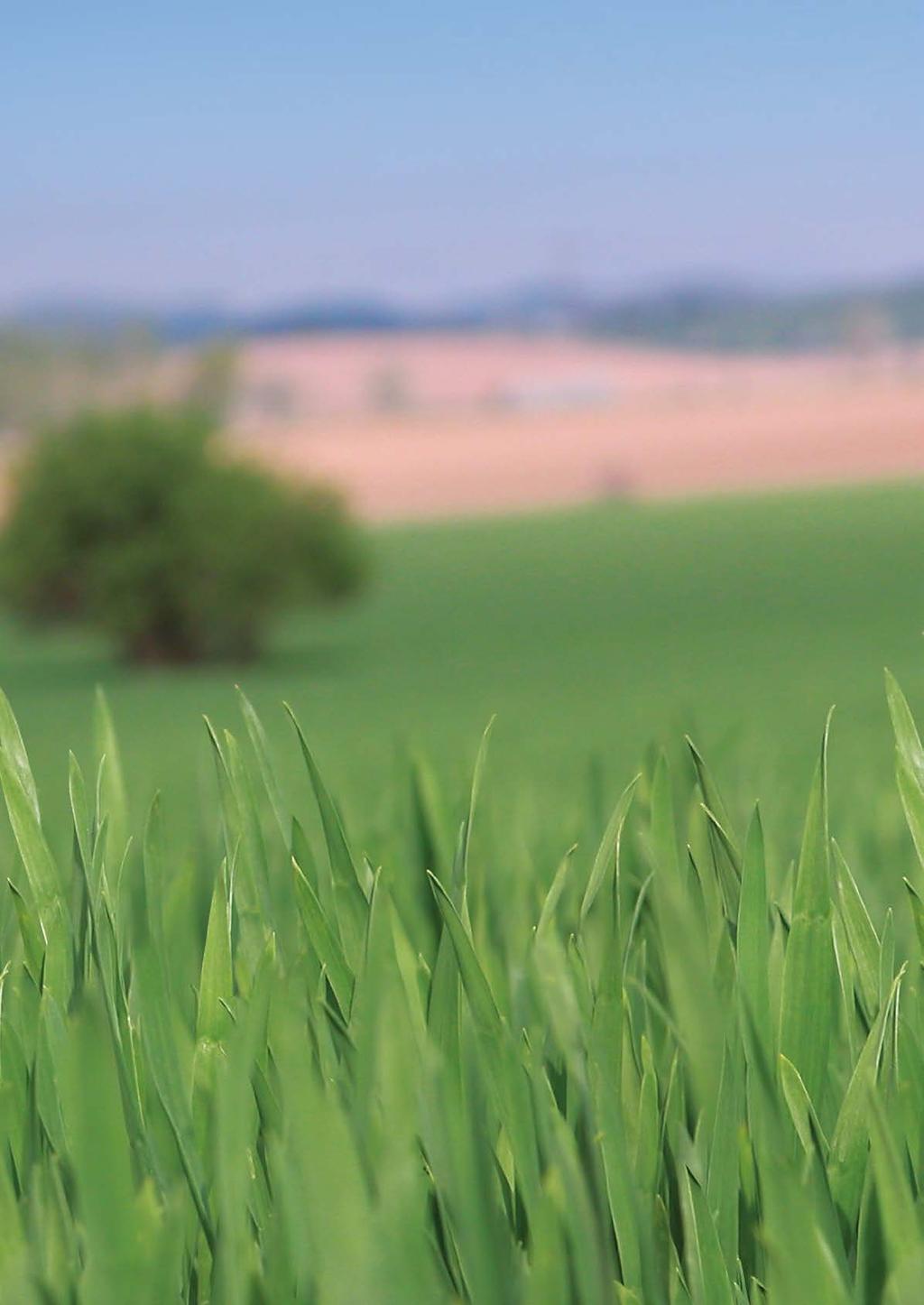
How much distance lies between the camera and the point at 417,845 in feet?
3.86

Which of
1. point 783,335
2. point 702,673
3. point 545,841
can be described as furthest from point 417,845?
point 783,335

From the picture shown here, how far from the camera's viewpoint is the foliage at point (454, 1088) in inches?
19.4

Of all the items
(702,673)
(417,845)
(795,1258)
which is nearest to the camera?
(795,1258)

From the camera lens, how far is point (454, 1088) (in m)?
0.66

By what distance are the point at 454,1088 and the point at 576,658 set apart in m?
31.0

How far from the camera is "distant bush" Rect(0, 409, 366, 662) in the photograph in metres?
30.4

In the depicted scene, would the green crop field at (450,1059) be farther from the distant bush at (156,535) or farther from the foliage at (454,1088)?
the distant bush at (156,535)

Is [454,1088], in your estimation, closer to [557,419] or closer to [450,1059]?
[450,1059]

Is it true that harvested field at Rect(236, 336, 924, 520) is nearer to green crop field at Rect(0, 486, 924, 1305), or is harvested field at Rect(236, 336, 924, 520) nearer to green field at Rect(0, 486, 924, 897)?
green field at Rect(0, 486, 924, 897)

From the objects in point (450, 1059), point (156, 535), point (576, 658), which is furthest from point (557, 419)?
point (450, 1059)

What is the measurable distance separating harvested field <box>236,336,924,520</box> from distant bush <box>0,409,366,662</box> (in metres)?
1.77

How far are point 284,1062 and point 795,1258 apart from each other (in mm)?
155

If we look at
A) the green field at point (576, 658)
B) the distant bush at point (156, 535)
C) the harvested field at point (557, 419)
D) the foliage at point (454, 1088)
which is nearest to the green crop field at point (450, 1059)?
the foliage at point (454, 1088)

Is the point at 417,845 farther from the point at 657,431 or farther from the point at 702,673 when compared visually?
the point at 657,431
